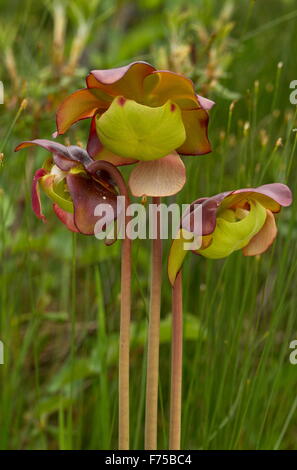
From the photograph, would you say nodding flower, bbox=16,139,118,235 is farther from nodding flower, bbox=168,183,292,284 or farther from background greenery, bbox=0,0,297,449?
background greenery, bbox=0,0,297,449

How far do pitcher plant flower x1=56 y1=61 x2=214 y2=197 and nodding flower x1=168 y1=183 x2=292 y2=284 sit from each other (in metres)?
0.03

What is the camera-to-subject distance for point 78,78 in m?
1.30

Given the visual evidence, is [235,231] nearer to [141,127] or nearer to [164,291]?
[141,127]

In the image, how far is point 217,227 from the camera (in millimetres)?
571

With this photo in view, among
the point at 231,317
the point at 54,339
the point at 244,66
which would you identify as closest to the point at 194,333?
the point at 231,317

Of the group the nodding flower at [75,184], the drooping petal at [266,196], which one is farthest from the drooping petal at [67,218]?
the drooping petal at [266,196]

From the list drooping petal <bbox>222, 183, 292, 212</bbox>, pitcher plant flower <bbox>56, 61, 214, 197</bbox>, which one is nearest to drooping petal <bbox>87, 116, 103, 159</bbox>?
pitcher plant flower <bbox>56, 61, 214, 197</bbox>

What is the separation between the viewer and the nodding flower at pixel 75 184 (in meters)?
0.56

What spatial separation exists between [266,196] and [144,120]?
0.12m

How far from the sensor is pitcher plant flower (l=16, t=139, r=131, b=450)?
56cm

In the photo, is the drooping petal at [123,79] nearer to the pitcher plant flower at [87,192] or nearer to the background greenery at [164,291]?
the pitcher plant flower at [87,192]

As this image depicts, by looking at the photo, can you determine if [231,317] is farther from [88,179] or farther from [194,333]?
[88,179]
